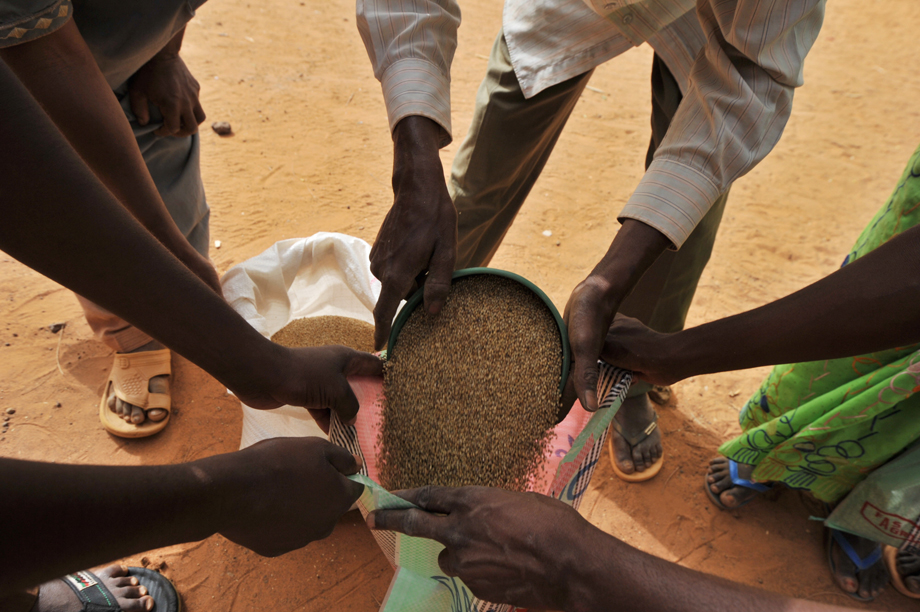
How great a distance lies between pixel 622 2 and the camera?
138cm

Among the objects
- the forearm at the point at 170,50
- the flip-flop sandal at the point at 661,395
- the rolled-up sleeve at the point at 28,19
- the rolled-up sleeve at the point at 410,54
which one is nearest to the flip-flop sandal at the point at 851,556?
the flip-flop sandal at the point at 661,395

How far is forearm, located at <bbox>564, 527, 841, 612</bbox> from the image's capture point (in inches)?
33.3

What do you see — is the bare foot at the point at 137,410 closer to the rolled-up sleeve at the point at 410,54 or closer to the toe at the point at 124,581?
the toe at the point at 124,581

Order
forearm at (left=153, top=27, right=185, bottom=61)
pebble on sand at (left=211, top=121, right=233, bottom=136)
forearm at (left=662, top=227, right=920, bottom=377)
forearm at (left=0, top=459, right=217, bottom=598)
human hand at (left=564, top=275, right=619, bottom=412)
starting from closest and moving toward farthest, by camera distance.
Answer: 1. forearm at (left=0, top=459, right=217, bottom=598)
2. forearm at (left=662, top=227, right=920, bottom=377)
3. human hand at (left=564, top=275, right=619, bottom=412)
4. forearm at (left=153, top=27, right=185, bottom=61)
5. pebble on sand at (left=211, top=121, right=233, bottom=136)

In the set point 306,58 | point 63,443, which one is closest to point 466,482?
point 63,443

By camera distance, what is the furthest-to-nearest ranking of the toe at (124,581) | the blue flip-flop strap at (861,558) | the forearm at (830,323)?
the blue flip-flop strap at (861,558) → the toe at (124,581) → the forearm at (830,323)

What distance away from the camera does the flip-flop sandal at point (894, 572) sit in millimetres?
1680

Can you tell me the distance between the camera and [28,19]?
1.11 metres

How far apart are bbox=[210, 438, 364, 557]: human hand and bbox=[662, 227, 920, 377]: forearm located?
74cm

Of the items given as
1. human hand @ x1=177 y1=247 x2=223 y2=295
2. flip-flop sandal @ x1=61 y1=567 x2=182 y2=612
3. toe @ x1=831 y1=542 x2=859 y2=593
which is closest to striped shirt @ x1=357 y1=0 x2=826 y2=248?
human hand @ x1=177 y1=247 x2=223 y2=295

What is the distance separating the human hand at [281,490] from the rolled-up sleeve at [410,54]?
798mm

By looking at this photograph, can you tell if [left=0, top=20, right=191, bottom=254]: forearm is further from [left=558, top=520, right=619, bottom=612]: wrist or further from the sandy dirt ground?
[left=558, top=520, right=619, bottom=612]: wrist

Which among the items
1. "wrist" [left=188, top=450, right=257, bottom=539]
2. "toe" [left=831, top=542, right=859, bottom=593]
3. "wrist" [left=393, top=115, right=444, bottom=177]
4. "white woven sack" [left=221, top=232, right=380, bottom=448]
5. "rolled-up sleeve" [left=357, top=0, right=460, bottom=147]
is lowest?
"toe" [left=831, top=542, right=859, bottom=593]

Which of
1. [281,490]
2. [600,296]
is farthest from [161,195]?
[600,296]
